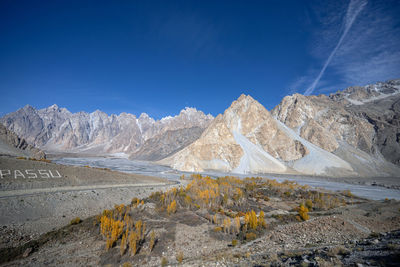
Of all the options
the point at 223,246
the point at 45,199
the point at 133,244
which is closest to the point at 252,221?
the point at 223,246

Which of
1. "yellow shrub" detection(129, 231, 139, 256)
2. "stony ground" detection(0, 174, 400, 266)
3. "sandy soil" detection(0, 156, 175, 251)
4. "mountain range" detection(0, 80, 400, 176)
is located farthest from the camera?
"mountain range" detection(0, 80, 400, 176)

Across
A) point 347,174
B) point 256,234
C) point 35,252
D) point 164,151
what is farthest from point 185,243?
point 164,151

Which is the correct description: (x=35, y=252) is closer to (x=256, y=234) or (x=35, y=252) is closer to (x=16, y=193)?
(x=16, y=193)

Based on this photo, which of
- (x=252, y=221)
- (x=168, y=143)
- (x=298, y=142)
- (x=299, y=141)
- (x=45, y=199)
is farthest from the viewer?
(x=168, y=143)

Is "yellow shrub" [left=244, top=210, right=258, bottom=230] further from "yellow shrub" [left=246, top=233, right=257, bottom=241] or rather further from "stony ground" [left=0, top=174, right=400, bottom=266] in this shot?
"yellow shrub" [left=246, top=233, right=257, bottom=241]

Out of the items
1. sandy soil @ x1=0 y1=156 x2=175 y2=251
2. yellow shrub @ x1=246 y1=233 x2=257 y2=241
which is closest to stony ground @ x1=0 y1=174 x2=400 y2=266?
yellow shrub @ x1=246 y1=233 x2=257 y2=241

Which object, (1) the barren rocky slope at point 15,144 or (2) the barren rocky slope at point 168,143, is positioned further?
(2) the barren rocky slope at point 168,143

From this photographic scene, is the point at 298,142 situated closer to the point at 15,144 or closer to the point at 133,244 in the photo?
the point at 133,244

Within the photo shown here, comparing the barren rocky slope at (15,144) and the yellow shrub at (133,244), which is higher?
the barren rocky slope at (15,144)

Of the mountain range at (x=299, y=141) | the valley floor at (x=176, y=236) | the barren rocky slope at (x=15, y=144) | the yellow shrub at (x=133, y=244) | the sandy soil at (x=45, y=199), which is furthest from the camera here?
the mountain range at (x=299, y=141)

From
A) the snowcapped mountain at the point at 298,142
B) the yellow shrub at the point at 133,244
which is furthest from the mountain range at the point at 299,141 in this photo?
the yellow shrub at the point at 133,244

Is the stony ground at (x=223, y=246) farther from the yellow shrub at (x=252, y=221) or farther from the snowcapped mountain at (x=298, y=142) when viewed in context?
the snowcapped mountain at (x=298, y=142)

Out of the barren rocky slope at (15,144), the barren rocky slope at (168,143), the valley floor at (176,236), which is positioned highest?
the barren rocky slope at (168,143)

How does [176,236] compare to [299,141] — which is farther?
[299,141]
